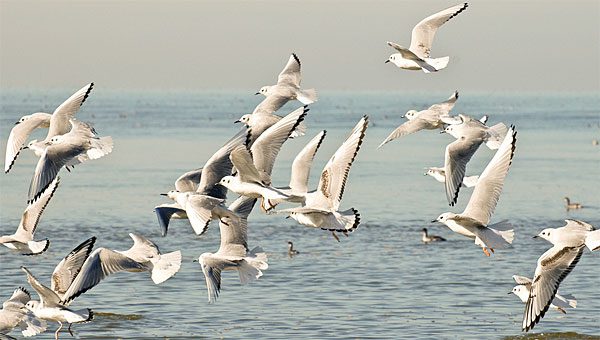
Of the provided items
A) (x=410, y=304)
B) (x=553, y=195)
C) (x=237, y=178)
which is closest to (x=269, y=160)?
(x=237, y=178)

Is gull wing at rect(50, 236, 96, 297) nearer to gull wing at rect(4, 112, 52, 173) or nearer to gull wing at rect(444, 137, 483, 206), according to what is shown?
gull wing at rect(4, 112, 52, 173)

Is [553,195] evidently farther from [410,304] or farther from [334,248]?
[410,304]

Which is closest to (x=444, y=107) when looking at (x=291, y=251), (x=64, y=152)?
(x=64, y=152)

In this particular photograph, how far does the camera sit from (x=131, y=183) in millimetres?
34781

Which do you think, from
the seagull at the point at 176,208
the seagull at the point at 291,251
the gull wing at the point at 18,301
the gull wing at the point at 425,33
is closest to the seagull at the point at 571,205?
the seagull at the point at 291,251

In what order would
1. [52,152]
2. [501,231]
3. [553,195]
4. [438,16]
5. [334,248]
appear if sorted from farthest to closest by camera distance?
[553,195], [334,248], [438,16], [52,152], [501,231]

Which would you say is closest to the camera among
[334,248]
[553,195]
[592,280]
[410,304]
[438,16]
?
[438,16]

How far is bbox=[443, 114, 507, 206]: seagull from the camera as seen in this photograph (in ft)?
46.8

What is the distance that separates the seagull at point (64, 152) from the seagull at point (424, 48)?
3897mm

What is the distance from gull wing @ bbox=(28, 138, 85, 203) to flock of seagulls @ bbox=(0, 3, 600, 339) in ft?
0.04

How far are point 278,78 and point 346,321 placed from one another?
3793 millimetres

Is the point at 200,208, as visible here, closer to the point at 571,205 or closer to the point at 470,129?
the point at 470,129

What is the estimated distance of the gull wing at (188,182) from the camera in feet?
48.6

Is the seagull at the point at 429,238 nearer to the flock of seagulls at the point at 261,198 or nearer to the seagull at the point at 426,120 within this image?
the flock of seagulls at the point at 261,198
